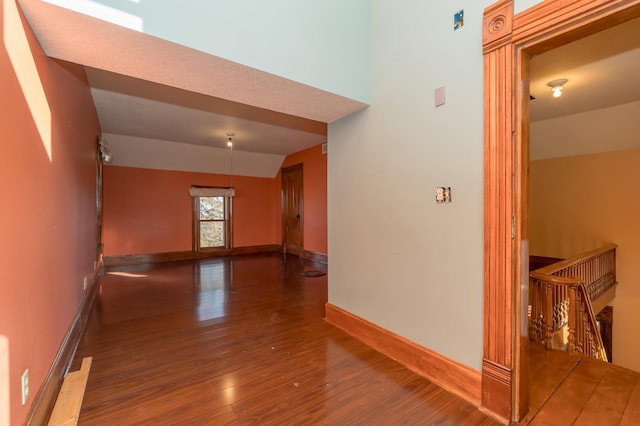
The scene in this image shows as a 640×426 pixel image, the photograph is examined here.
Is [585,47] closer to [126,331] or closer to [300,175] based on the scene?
[126,331]

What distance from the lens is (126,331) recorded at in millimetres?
2676

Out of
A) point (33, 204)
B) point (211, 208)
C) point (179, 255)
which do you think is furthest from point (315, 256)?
point (33, 204)

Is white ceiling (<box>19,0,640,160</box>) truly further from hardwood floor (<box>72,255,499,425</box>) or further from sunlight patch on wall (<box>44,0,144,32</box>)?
hardwood floor (<box>72,255,499,425</box>)

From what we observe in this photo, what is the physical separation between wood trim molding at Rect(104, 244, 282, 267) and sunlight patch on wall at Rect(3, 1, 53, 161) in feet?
16.2

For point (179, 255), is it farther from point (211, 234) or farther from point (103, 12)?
point (103, 12)

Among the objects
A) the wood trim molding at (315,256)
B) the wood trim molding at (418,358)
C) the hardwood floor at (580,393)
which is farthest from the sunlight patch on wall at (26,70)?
the wood trim molding at (315,256)

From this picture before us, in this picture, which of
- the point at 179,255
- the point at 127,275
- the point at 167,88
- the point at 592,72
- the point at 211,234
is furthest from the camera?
the point at 211,234

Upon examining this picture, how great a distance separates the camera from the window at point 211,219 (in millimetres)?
6816

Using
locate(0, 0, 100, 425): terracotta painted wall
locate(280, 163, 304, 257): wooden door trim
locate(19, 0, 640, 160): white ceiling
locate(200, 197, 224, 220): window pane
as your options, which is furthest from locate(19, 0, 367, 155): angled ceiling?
locate(200, 197, 224, 220): window pane

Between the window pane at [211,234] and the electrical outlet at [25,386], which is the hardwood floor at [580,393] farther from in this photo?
the window pane at [211,234]

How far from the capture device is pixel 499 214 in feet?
5.03

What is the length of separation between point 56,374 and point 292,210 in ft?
18.3

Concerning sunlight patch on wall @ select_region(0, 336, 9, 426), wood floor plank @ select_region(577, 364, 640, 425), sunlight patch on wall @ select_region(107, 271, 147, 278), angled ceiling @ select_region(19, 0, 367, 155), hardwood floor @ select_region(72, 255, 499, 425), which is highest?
angled ceiling @ select_region(19, 0, 367, 155)

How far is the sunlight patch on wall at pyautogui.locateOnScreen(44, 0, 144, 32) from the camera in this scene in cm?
127
